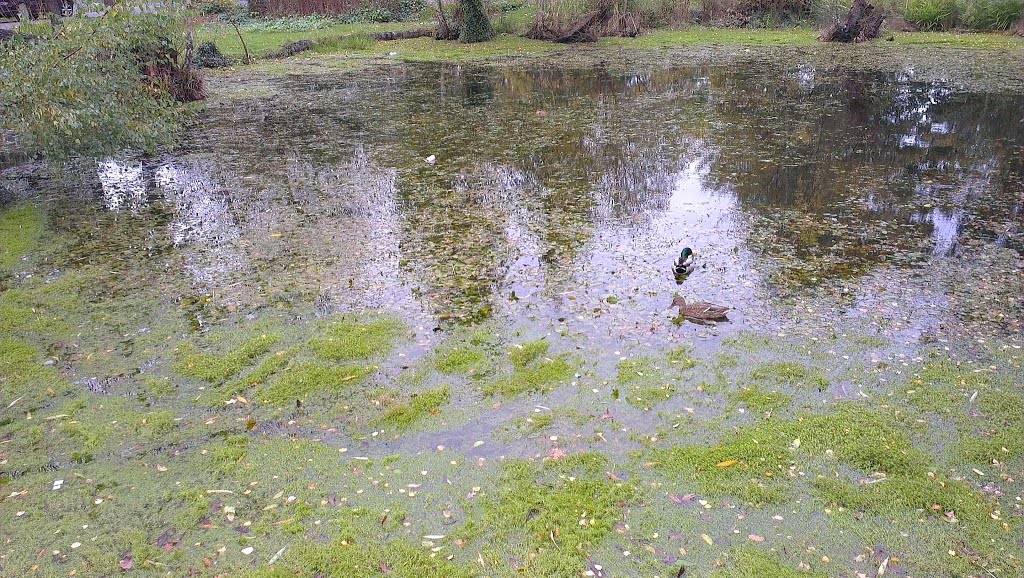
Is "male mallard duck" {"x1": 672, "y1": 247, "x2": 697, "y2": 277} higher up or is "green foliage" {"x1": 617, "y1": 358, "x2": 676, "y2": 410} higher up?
"male mallard duck" {"x1": 672, "y1": 247, "x2": 697, "y2": 277}

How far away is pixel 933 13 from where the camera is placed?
21.1 meters

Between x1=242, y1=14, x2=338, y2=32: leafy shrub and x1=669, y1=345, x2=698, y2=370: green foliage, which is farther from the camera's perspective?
x1=242, y1=14, x2=338, y2=32: leafy shrub

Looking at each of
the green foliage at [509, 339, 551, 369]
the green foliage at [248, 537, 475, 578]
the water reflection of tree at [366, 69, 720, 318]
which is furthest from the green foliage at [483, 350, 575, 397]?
the green foliage at [248, 537, 475, 578]

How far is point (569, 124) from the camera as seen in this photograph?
1211cm

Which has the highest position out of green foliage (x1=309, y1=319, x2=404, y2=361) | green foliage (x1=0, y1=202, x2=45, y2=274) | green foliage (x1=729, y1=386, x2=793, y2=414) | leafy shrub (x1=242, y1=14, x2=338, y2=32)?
leafy shrub (x1=242, y1=14, x2=338, y2=32)

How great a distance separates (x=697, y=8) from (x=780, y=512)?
24.8m

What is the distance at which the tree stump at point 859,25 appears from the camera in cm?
2025

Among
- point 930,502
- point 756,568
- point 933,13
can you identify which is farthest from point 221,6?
point 930,502

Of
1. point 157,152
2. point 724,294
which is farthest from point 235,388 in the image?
point 157,152

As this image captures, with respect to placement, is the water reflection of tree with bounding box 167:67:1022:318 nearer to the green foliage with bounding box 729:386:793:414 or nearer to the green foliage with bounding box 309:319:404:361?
the green foliage with bounding box 309:319:404:361

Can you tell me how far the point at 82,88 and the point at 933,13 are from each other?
24.0m

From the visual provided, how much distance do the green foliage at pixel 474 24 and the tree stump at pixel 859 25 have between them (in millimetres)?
11455

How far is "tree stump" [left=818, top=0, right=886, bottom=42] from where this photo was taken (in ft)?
66.4

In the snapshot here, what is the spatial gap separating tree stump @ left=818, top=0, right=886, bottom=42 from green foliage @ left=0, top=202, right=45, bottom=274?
21.7m
